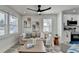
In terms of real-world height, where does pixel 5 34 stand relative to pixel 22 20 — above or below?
below

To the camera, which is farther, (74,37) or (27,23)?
(74,37)

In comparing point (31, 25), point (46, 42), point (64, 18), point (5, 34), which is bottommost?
point (46, 42)

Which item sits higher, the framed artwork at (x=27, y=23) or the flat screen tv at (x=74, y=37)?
the framed artwork at (x=27, y=23)

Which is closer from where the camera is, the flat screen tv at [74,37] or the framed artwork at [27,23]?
the framed artwork at [27,23]

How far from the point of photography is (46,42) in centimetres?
359

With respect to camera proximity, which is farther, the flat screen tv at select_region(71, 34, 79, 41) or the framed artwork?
the flat screen tv at select_region(71, 34, 79, 41)

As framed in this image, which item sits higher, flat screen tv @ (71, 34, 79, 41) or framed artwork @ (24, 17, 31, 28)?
framed artwork @ (24, 17, 31, 28)

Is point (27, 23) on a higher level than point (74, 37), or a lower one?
higher

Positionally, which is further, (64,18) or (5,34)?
(64,18)
